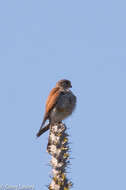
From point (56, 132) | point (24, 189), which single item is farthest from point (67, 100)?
point (56, 132)

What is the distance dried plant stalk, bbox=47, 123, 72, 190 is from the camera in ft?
9.05

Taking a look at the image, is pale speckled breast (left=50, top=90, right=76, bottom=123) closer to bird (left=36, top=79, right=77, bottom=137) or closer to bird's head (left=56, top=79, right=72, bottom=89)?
bird (left=36, top=79, right=77, bottom=137)

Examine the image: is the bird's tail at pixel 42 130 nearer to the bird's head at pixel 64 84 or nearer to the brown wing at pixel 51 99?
the brown wing at pixel 51 99

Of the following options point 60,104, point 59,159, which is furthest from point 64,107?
point 59,159

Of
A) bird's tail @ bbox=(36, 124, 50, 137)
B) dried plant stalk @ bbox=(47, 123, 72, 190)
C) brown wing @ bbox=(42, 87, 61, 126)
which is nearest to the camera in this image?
dried plant stalk @ bbox=(47, 123, 72, 190)

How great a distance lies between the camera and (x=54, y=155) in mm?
3211

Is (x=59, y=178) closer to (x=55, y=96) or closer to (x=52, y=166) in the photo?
(x=52, y=166)

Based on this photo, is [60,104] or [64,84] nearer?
[60,104]

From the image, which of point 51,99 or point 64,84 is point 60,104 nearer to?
point 51,99

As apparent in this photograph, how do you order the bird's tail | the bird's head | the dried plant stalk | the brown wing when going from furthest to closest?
1. the bird's head
2. the brown wing
3. the bird's tail
4. the dried plant stalk

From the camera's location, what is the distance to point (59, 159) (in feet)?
10.2

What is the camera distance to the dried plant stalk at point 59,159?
2758 millimetres

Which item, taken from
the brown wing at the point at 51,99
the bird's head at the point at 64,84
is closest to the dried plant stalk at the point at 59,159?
the brown wing at the point at 51,99

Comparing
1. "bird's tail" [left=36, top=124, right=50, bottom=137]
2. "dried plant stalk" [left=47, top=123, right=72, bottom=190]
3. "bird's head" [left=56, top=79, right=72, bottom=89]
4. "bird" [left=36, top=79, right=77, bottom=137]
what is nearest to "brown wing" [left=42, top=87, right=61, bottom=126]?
"bird" [left=36, top=79, right=77, bottom=137]
